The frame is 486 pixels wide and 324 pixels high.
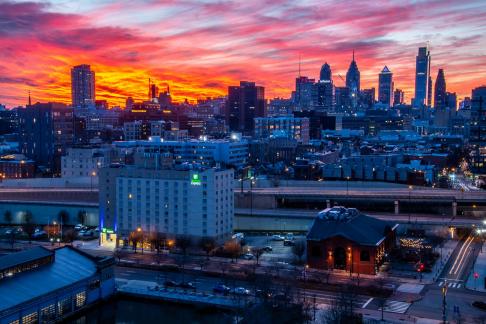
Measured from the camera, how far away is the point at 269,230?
3884 centimetres

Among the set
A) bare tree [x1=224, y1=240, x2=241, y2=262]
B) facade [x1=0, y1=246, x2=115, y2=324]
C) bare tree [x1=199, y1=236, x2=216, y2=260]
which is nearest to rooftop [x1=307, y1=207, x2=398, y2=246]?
bare tree [x1=224, y1=240, x2=241, y2=262]

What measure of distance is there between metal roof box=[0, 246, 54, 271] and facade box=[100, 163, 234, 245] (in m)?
9.69

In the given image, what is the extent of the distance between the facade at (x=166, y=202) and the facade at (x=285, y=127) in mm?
73414

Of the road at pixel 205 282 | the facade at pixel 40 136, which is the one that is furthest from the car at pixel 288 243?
the facade at pixel 40 136

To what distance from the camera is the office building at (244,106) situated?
165 metres

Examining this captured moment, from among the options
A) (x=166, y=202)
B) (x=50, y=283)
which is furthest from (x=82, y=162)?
(x=50, y=283)

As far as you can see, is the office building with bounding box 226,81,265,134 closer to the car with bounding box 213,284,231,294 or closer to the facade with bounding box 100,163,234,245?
Answer: the facade with bounding box 100,163,234,245

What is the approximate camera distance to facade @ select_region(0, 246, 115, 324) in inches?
802

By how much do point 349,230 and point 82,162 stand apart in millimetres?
37691

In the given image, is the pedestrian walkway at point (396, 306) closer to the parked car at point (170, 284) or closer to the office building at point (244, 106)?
the parked car at point (170, 284)

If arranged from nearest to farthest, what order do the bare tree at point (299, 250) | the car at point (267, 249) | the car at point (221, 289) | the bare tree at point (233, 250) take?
the car at point (221, 289), the bare tree at point (299, 250), the bare tree at point (233, 250), the car at point (267, 249)

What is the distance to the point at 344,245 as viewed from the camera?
2777 centimetres

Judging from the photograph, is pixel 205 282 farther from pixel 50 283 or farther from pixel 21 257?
pixel 21 257

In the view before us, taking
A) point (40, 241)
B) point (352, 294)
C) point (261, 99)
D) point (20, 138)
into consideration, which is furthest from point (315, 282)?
point (261, 99)
